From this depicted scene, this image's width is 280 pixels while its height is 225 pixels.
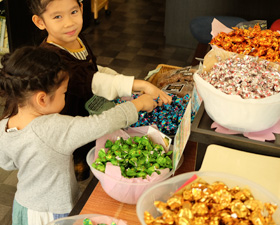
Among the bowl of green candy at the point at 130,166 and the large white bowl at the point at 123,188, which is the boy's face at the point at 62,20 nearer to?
the bowl of green candy at the point at 130,166

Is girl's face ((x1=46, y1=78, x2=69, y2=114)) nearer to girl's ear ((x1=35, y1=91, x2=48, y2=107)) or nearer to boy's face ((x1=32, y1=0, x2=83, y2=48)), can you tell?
girl's ear ((x1=35, y1=91, x2=48, y2=107))

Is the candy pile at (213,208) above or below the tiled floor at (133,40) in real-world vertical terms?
above

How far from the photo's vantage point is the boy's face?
1.73m

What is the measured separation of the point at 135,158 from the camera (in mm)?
1388

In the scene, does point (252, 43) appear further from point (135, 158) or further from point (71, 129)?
point (71, 129)

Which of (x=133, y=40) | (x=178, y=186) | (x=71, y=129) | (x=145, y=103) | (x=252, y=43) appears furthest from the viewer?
(x=133, y=40)

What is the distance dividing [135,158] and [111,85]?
49cm

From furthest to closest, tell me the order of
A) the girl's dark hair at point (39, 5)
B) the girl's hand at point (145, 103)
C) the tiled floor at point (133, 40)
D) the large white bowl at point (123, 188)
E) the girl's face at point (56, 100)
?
the tiled floor at point (133, 40)
the girl's dark hair at point (39, 5)
the girl's hand at point (145, 103)
the girl's face at point (56, 100)
the large white bowl at point (123, 188)

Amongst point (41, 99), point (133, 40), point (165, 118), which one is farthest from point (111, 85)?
point (133, 40)

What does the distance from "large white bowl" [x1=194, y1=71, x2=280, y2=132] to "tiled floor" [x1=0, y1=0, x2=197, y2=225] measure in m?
2.95

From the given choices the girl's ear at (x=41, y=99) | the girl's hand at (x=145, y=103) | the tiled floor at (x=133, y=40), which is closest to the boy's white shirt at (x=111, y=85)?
the girl's hand at (x=145, y=103)

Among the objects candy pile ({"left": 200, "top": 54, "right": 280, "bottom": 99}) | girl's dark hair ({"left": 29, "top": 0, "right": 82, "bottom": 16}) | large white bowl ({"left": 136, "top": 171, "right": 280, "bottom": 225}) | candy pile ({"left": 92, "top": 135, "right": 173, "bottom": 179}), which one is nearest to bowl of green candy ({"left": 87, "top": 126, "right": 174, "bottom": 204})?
candy pile ({"left": 92, "top": 135, "right": 173, "bottom": 179})

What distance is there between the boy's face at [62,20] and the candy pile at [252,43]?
69 cm

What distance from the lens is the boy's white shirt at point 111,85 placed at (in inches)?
68.4
